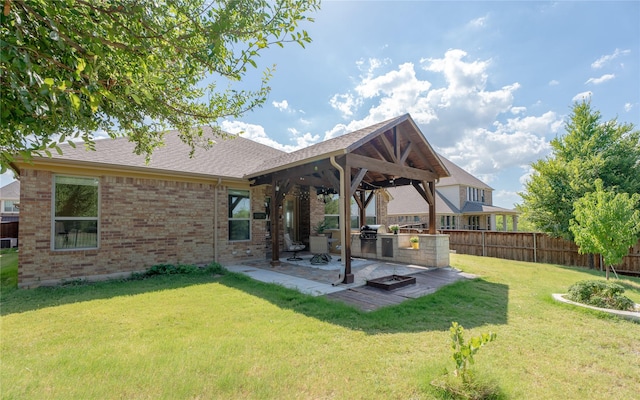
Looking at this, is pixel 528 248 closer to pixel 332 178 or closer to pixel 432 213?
pixel 432 213

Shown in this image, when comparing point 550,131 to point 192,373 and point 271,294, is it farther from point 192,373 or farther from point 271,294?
point 192,373

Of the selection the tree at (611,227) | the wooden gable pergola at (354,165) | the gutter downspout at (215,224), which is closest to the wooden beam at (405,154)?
the wooden gable pergola at (354,165)

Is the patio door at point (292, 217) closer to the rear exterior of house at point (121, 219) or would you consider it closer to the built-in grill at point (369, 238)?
the rear exterior of house at point (121, 219)

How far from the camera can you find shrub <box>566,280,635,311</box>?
5254 mm

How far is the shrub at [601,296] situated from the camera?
5254 millimetres

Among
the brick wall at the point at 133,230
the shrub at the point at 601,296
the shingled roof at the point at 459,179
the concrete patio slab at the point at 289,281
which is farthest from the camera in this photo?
the shingled roof at the point at 459,179

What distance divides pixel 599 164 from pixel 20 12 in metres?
17.7

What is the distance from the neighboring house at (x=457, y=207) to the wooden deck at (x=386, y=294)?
1823 centimetres

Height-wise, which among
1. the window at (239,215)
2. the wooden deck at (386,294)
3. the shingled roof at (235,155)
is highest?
the shingled roof at (235,155)

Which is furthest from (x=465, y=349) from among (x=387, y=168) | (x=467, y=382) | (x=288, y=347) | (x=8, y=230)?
(x=8, y=230)

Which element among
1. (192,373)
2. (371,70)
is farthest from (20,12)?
(371,70)

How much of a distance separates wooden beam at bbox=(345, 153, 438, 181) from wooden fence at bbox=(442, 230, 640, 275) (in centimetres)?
680

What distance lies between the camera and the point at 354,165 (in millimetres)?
7129

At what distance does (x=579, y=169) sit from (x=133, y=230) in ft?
57.5
